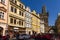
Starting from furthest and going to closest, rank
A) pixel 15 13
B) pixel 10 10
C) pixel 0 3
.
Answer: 1. pixel 15 13
2. pixel 10 10
3. pixel 0 3

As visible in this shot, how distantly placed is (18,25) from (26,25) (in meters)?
5.75

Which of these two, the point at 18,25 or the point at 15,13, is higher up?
the point at 15,13

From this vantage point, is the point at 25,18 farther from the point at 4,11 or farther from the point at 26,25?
the point at 4,11

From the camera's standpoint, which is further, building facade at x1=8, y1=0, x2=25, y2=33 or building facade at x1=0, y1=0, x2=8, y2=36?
building facade at x1=8, y1=0, x2=25, y2=33

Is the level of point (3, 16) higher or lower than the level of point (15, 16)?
lower

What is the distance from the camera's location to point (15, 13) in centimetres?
3541

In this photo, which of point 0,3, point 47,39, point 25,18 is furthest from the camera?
point 25,18

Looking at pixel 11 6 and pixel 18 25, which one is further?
pixel 18 25

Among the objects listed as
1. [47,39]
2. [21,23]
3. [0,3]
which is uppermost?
[0,3]

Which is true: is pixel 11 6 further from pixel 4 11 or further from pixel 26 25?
pixel 26 25

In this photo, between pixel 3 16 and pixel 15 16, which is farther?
pixel 15 16

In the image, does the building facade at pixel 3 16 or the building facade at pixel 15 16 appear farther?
the building facade at pixel 15 16

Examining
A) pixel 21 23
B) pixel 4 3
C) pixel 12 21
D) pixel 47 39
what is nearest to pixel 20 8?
pixel 21 23

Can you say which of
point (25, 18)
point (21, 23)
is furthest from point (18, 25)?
point (25, 18)
